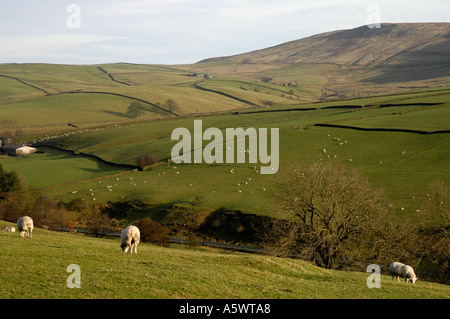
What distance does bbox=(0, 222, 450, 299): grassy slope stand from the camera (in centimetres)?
1731

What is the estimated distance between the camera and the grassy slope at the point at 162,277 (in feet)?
56.8

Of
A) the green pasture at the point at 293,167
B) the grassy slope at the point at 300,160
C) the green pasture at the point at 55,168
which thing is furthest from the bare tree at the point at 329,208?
the green pasture at the point at 55,168

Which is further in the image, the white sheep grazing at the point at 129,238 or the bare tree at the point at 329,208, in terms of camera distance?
the bare tree at the point at 329,208

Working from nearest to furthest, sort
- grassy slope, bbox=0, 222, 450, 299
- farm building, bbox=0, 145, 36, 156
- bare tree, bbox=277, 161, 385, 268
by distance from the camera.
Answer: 1. grassy slope, bbox=0, 222, 450, 299
2. bare tree, bbox=277, 161, 385, 268
3. farm building, bbox=0, 145, 36, 156

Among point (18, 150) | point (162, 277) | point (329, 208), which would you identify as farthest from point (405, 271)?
point (18, 150)

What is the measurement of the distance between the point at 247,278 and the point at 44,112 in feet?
537

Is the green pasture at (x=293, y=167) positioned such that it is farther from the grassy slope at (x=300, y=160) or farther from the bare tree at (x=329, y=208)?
the bare tree at (x=329, y=208)

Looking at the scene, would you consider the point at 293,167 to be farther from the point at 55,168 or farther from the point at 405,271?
the point at 55,168

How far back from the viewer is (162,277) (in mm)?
19641

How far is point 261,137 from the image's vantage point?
88.6 meters

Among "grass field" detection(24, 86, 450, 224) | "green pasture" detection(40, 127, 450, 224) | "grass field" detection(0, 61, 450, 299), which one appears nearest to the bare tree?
"grass field" detection(0, 61, 450, 299)

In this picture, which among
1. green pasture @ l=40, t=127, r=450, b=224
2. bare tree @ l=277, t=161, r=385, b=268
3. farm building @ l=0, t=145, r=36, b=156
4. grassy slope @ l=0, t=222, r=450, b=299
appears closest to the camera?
grassy slope @ l=0, t=222, r=450, b=299

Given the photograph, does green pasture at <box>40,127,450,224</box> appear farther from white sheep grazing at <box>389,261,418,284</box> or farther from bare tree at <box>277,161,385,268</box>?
white sheep grazing at <box>389,261,418,284</box>
